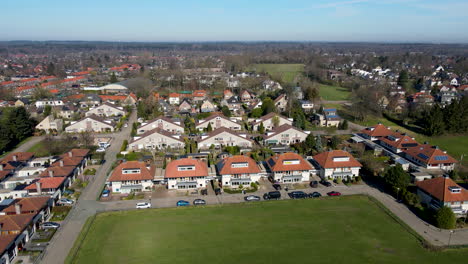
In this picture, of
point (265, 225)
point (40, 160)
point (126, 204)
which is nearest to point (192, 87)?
point (40, 160)

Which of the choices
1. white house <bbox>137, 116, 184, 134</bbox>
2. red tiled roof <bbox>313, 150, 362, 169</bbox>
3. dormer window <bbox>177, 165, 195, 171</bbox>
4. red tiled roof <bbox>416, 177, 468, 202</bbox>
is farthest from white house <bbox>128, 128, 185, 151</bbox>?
red tiled roof <bbox>416, 177, 468, 202</bbox>

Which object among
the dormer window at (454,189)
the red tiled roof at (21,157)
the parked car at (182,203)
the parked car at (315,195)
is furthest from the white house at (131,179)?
the dormer window at (454,189)

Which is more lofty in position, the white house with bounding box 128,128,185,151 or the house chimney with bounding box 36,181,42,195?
the white house with bounding box 128,128,185,151

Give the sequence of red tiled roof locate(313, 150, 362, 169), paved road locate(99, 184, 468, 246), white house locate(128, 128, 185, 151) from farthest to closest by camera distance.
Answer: white house locate(128, 128, 185, 151), red tiled roof locate(313, 150, 362, 169), paved road locate(99, 184, 468, 246)

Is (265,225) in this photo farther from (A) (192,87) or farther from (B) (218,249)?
(A) (192,87)

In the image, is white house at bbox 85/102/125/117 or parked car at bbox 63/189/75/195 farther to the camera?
white house at bbox 85/102/125/117

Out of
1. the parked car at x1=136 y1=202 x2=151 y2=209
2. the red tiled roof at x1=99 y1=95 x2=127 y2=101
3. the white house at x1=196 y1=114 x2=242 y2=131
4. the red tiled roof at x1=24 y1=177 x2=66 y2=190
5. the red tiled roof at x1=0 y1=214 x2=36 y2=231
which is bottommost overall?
the parked car at x1=136 y1=202 x2=151 y2=209

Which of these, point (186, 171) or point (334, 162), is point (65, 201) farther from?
point (334, 162)

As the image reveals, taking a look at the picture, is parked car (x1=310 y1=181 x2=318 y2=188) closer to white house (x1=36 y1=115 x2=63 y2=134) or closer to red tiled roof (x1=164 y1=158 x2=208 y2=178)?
red tiled roof (x1=164 y1=158 x2=208 y2=178)
